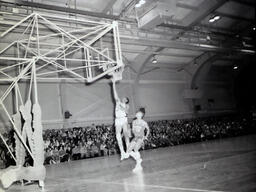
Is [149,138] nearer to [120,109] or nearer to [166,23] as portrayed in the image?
[166,23]

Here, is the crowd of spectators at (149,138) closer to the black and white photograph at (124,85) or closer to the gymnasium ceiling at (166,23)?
the black and white photograph at (124,85)

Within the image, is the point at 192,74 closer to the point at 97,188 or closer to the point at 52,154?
the point at 52,154

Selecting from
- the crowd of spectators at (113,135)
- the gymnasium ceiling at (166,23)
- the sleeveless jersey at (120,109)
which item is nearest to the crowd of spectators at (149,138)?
the crowd of spectators at (113,135)

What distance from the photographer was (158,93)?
23.0m

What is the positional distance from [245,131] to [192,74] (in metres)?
6.96

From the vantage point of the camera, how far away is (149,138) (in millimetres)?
20141

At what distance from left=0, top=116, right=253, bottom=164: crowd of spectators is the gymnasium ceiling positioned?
206 inches

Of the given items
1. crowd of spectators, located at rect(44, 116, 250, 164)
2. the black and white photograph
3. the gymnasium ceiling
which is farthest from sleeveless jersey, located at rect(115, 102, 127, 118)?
crowd of spectators, located at rect(44, 116, 250, 164)

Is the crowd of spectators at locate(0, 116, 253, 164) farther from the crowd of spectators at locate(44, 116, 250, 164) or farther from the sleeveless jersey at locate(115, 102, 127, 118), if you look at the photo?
the sleeveless jersey at locate(115, 102, 127, 118)

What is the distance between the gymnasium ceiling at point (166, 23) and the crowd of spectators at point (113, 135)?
17.1 feet

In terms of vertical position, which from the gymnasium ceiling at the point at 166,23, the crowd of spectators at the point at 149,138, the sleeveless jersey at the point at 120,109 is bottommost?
the crowd of spectators at the point at 149,138

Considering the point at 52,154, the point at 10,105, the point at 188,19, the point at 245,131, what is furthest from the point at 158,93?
the point at 10,105

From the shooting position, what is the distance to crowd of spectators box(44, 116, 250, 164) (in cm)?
1673

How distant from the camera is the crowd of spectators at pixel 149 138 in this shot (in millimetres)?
16734
